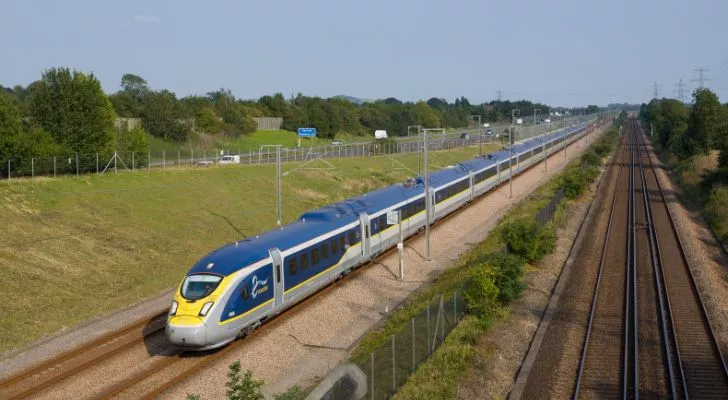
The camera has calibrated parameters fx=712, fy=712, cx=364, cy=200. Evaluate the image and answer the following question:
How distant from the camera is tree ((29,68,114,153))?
5481 cm

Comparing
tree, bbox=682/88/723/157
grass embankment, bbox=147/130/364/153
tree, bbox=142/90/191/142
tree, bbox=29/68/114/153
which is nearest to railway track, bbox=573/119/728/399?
tree, bbox=29/68/114/153

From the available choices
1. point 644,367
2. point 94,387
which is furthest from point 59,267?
point 644,367

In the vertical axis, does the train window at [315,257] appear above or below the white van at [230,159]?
below

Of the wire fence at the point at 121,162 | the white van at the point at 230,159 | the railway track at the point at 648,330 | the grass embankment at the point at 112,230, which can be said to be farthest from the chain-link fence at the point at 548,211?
the white van at the point at 230,159

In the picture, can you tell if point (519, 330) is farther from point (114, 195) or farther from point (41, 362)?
point (114, 195)

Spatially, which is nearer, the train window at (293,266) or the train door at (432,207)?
the train window at (293,266)

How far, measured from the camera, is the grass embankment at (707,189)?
45094 mm

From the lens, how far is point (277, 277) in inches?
922

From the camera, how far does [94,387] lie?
18734 mm

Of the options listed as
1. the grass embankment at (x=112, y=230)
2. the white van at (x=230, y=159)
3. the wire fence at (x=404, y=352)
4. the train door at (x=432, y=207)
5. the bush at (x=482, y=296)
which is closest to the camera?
the wire fence at (x=404, y=352)

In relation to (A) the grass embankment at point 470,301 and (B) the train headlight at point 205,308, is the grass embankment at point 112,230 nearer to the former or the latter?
(B) the train headlight at point 205,308

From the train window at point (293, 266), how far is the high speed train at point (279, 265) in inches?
1.3

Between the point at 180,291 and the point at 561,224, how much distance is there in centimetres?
3059

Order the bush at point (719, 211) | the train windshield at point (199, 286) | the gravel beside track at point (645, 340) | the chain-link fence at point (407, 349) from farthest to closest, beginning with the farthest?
the bush at point (719, 211) → the train windshield at point (199, 286) → the gravel beside track at point (645, 340) → the chain-link fence at point (407, 349)
